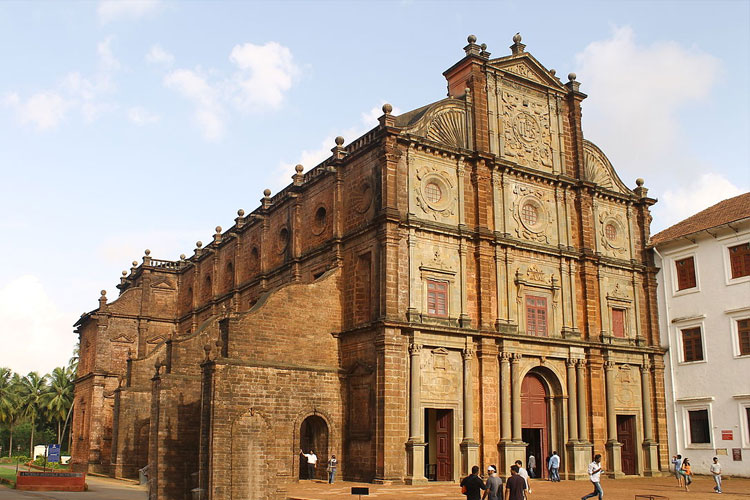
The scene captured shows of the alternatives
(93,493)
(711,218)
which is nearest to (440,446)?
(93,493)

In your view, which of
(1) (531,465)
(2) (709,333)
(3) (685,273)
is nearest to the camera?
(1) (531,465)

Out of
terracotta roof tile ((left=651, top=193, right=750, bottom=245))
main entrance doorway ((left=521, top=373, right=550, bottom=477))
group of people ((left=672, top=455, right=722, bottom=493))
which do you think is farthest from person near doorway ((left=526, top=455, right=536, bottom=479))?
terracotta roof tile ((left=651, top=193, right=750, bottom=245))

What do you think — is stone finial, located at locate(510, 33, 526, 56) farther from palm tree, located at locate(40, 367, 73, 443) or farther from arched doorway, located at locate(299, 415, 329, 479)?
palm tree, located at locate(40, 367, 73, 443)

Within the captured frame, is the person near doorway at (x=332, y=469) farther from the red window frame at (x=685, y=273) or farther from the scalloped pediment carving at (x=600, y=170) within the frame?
the red window frame at (x=685, y=273)

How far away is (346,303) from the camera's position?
2833cm

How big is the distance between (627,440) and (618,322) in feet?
16.6

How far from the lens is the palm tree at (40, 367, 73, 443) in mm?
70125

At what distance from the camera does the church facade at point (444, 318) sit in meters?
25.7

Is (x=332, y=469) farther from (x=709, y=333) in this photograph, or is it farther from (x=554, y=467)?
(x=709, y=333)

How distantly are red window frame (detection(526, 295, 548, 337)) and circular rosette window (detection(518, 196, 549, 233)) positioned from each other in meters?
2.90

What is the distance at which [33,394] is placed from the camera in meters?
71.6

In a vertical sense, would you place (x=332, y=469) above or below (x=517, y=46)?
below

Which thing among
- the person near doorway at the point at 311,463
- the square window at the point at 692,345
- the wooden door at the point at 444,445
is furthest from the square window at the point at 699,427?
the person near doorway at the point at 311,463

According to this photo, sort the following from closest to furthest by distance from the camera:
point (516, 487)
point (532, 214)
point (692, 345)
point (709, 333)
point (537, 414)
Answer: point (516, 487)
point (537, 414)
point (532, 214)
point (709, 333)
point (692, 345)
